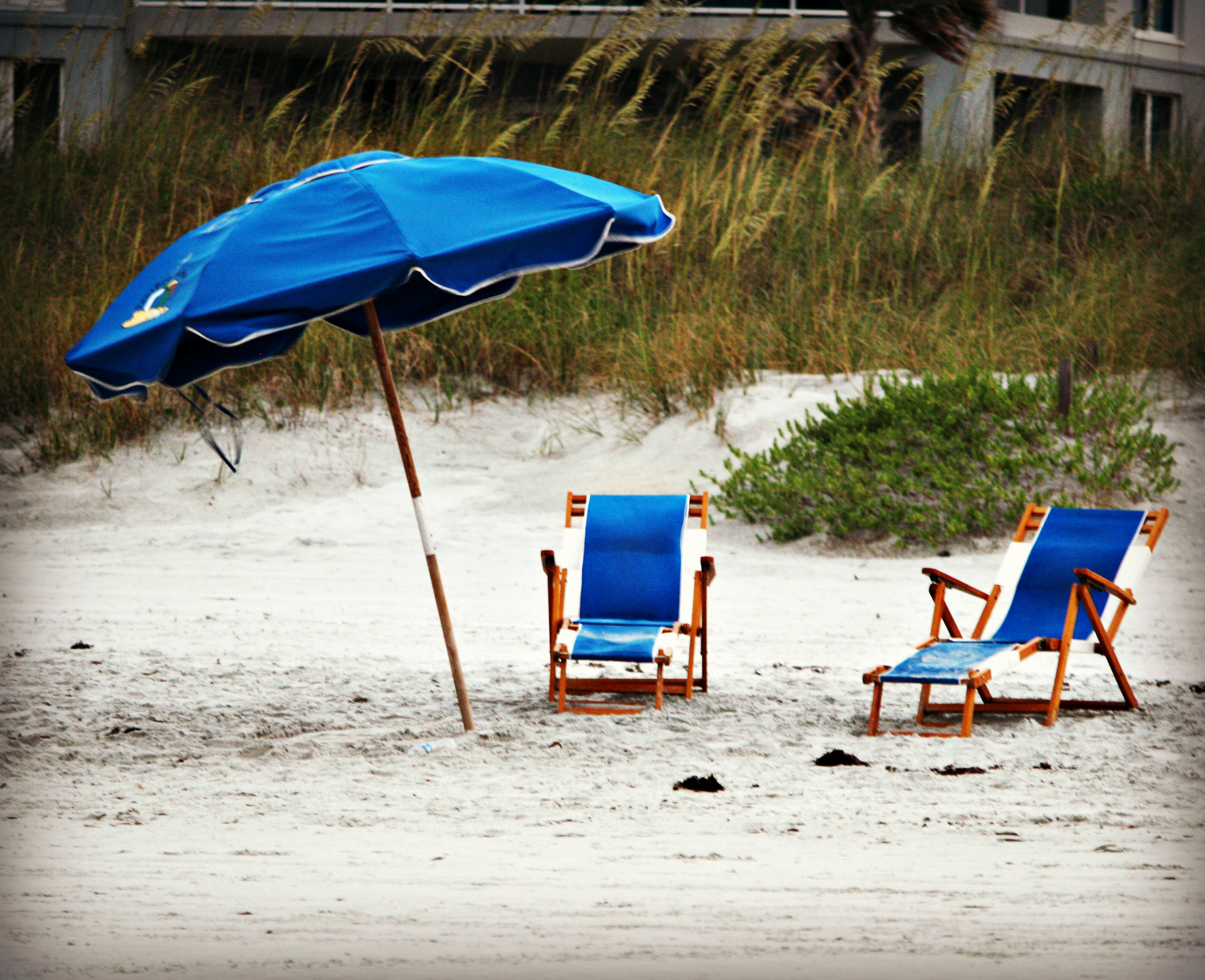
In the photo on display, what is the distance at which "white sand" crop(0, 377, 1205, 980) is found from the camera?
9.02 feet

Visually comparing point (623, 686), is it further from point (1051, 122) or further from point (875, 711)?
point (1051, 122)

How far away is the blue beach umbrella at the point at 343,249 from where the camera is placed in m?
3.65

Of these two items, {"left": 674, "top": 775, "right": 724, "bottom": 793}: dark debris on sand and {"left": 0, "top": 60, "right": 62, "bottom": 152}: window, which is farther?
{"left": 0, "top": 60, "right": 62, "bottom": 152}: window

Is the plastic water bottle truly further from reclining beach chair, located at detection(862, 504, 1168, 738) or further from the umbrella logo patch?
the umbrella logo patch

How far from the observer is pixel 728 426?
9.61m

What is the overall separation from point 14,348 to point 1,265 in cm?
143

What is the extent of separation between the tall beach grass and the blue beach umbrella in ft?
19.5

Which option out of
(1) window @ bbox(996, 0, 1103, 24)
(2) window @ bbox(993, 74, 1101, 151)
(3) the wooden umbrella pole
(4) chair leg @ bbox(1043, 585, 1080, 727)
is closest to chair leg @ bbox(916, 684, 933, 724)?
(4) chair leg @ bbox(1043, 585, 1080, 727)

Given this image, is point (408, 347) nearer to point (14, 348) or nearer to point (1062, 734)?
point (14, 348)

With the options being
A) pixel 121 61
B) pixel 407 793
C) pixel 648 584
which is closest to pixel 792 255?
pixel 648 584

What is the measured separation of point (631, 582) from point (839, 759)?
1.59 metres

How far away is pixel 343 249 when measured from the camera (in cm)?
375

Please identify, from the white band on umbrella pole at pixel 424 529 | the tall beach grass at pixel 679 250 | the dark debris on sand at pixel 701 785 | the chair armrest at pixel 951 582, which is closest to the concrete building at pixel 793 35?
the tall beach grass at pixel 679 250

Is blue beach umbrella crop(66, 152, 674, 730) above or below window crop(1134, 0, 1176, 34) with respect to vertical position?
below
